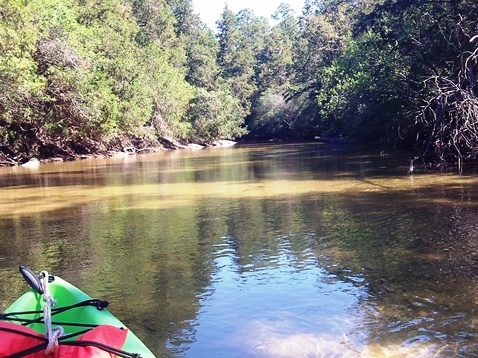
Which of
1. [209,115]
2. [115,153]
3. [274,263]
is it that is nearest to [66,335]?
[274,263]

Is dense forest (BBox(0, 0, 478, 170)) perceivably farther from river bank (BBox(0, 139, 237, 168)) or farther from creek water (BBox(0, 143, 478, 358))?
creek water (BBox(0, 143, 478, 358))

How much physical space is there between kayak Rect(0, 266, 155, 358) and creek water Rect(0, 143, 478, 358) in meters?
0.93

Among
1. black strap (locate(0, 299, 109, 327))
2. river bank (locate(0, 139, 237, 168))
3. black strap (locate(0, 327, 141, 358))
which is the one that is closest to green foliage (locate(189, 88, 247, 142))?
river bank (locate(0, 139, 237, 168))

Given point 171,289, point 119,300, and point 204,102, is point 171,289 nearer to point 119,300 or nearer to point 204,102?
point 119,300

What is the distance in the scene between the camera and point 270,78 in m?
62.9

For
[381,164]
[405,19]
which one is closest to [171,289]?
[381,164]

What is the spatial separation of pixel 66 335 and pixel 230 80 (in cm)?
5847

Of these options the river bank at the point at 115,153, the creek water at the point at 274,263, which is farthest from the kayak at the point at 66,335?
the river bank at the point at 115,153

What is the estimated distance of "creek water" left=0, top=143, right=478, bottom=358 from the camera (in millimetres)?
4672

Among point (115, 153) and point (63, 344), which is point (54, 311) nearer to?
point (63, 344)

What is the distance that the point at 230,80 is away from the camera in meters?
60.4

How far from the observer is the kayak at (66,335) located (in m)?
2.81

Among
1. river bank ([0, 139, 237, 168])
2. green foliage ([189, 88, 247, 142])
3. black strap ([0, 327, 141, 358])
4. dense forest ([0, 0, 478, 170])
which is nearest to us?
black strap ([0, 327, 141, 358])

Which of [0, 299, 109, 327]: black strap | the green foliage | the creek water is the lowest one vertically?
the creek water
